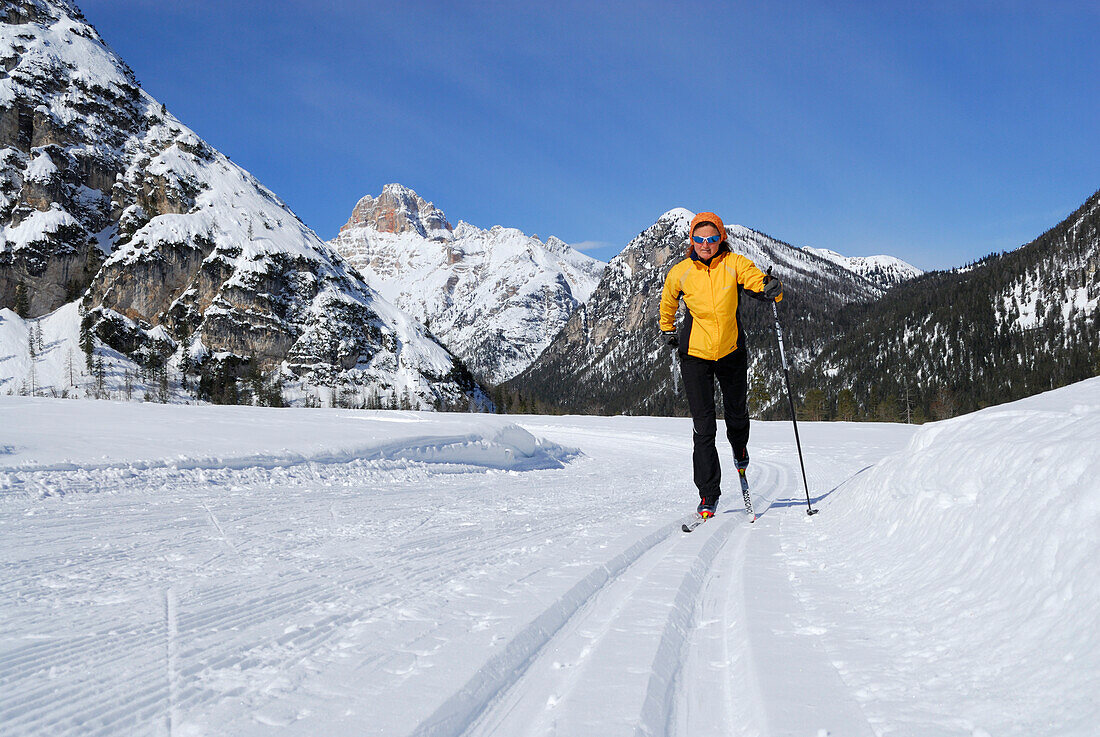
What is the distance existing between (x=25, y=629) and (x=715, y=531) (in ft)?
13.0

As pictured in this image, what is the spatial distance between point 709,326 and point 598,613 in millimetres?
3188

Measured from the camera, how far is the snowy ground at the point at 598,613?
5.27ft

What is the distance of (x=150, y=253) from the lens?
465ft

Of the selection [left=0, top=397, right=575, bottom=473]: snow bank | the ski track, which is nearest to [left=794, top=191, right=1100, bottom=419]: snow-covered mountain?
[left=0, top=397, right=575, bottom=473]: snow bank

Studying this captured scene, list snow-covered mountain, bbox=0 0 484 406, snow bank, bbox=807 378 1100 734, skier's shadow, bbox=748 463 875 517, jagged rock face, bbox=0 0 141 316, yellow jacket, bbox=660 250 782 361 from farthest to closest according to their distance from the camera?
snow-covered mountain, bbox=0 0 484 406 < jagged rock face, bbox=0 0 141 316 < skier's shadow, bbox=748 463 875 517 < yellow jacket, bbox=660 250 782 361 < snow bank, bbox=807 378 1100 734

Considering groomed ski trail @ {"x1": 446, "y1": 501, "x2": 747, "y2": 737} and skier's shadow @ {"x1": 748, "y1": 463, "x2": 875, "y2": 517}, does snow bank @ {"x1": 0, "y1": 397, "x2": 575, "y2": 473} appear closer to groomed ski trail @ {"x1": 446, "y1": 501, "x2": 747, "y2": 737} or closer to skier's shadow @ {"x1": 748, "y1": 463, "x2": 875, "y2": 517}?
skier's shadow @ {"x1": 748, "y1": 463, "x2": 875, "y2": 517}

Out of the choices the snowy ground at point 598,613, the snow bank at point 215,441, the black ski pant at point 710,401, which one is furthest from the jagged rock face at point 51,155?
the black ski pant at point 710,401

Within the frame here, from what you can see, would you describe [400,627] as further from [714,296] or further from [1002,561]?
[714,296]

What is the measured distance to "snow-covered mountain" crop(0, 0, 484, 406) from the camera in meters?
138

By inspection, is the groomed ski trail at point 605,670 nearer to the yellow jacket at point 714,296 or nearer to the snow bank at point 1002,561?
the snow bank at point 1002,561

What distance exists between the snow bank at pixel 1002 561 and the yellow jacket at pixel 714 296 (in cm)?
184

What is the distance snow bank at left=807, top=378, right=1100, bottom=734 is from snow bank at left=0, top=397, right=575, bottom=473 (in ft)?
26.7

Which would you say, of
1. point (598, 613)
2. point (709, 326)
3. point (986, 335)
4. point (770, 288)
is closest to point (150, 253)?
point (709, 326)

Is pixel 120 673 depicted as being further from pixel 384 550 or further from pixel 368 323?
pixel 368 323
